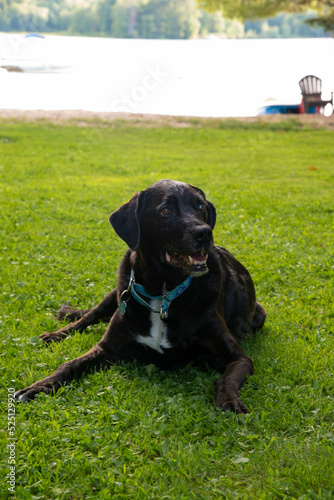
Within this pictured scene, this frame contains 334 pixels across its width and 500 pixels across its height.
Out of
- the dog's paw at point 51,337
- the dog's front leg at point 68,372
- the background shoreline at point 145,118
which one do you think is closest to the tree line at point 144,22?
the background shoreline at point 145,118

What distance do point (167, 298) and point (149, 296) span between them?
0.15 m

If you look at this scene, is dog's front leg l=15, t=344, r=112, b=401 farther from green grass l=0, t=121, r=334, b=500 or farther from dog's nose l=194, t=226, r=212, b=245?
dog's nose l=194, t=226, r=212, b=245

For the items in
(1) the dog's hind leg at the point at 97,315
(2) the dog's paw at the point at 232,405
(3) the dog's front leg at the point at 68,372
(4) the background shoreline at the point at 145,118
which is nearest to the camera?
(2) the dog's paw at the point at 232,405

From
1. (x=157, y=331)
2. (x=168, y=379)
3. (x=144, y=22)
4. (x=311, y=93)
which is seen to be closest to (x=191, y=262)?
(x=157, y=331)

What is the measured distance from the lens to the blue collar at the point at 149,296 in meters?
4.07

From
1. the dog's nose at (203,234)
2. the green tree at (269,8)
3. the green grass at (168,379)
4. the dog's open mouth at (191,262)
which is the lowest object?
the green grass at (168,379)

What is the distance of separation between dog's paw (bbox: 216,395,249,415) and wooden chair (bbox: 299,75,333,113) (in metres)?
24.5

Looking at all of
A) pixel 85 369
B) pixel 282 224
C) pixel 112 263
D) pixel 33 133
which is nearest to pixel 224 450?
pixel 85 369

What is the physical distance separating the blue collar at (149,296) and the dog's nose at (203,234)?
416mm

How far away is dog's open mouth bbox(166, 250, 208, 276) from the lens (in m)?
3.85

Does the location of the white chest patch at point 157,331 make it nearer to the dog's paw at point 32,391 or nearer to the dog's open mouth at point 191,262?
the dog's open mouth at point 191,262

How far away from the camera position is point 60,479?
3021 mm

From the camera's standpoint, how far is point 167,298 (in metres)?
4.09

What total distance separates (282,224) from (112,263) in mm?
3323
